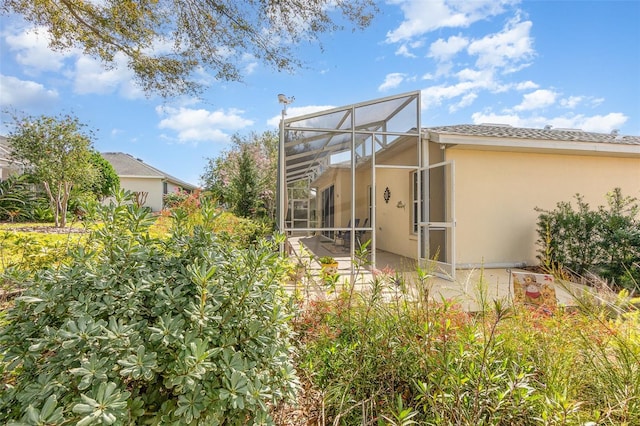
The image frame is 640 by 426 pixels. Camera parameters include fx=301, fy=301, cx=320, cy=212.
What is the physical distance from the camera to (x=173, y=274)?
1.57 meters

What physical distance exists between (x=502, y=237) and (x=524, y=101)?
507 cm

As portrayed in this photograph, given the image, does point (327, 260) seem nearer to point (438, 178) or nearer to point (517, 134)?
point (438, 178)

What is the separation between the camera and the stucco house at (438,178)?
6.84 m

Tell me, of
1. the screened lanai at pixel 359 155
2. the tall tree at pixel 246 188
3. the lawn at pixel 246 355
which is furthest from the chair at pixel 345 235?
the tall tree at pixel 246 188

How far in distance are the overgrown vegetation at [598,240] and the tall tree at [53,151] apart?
610 inches

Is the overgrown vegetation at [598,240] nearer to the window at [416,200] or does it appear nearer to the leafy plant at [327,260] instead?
the window at [416,200]

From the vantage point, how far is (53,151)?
11695 millimetres

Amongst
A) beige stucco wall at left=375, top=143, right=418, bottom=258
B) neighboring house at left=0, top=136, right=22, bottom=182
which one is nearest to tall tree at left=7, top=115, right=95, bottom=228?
neighboring house at left=0, top=136, right=22, bottom=182

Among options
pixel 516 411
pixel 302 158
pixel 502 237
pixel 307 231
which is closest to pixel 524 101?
pixel 502 237

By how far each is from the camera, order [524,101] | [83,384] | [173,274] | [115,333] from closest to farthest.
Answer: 1. [83,384]
2. [115,333]
3. [173,274]
4. [524,101]

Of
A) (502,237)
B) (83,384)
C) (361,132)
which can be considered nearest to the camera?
(83,384)

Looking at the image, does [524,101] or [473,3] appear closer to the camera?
[473,3]

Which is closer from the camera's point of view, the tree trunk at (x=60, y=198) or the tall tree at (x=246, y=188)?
the tree trunk at (x=60, y=198)

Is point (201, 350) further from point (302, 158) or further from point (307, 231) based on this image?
point (302, 158)
